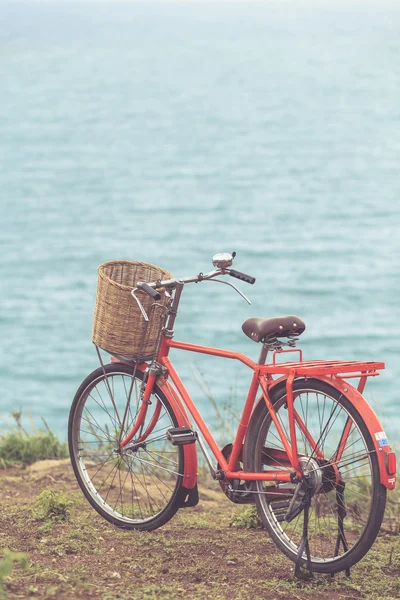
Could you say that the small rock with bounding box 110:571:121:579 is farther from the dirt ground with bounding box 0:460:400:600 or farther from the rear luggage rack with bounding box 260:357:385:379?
the rear luggage rack with bounding box 260:357:385:379

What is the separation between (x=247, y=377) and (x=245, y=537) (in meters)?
16.5

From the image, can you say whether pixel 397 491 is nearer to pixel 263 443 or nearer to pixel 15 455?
pixel 263 443

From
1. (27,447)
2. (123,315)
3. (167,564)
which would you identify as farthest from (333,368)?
(27,447)

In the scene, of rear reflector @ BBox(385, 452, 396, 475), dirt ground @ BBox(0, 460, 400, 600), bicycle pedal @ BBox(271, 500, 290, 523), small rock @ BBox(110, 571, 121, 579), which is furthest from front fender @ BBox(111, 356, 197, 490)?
rear reflector @ BBox(385, 452, 396, 475)

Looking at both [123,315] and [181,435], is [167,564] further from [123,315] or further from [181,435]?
[123,315]

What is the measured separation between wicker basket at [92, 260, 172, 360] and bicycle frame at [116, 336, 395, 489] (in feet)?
0.35

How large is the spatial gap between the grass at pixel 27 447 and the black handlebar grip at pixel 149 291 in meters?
2.71

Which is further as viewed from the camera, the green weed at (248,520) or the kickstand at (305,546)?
the green weed at (248,520)

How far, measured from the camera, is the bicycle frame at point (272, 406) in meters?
3.86

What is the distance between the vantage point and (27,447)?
274 inches

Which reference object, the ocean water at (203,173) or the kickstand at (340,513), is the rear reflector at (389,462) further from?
the ocean water at (203,173)

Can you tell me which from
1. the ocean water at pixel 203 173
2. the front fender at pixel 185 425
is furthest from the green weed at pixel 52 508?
the ocean water at pixel 203 173

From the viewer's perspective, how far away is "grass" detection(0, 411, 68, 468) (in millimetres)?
6891

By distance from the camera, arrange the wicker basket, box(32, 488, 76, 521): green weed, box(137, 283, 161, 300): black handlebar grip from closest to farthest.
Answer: box(137, 283, 161, 300): black handlebar grip < the wicker basket < box(32, 488, 76, 521): green weed
